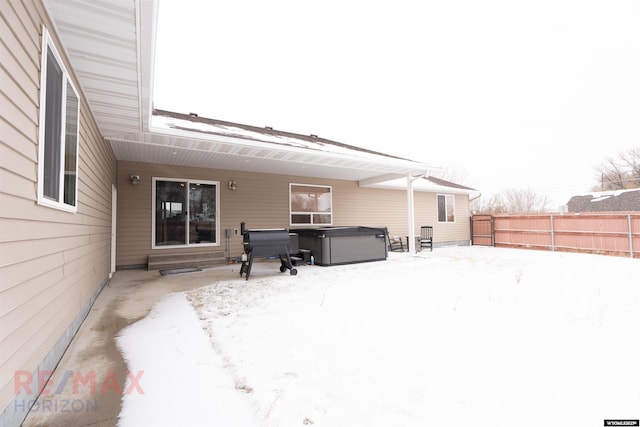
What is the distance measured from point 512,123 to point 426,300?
3585 cm

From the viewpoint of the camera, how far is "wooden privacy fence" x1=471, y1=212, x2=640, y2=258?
8375mm

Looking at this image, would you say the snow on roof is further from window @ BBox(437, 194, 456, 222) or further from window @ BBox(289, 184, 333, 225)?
window @ BBox(437, 194, 456, 222)

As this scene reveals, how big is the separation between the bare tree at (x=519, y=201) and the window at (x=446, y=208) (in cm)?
1921

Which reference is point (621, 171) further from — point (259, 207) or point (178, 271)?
point (178, 271)

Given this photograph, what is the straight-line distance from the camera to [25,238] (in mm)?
1718

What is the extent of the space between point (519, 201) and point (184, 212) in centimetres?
3404

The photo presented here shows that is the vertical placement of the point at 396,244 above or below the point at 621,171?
below

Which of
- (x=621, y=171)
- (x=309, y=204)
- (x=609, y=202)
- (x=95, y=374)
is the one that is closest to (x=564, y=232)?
(x=309, y=204)

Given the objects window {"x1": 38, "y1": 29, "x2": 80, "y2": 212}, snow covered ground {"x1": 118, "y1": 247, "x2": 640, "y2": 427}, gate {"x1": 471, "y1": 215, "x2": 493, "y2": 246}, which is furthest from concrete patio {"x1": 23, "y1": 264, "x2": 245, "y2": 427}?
gate {"x1": 471, "y1": 215, "x2": 493, "y2": 246}

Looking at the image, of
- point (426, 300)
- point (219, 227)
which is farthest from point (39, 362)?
point (219, 227)

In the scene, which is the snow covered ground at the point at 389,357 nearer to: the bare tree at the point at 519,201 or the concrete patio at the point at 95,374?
the concrete patio at the point at 95,374

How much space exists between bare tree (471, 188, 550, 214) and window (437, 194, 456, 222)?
19214 mm

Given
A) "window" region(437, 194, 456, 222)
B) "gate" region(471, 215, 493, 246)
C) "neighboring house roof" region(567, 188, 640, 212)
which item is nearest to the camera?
"gate" region(471, 215, 493, 246)

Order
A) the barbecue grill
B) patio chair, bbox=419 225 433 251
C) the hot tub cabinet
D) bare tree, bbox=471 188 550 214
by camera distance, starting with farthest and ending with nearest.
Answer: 1. bare tree, bbox=471 188 550 214
2. patio chair, bbox=419 225 433 251
3. the hot tub cabinet
4. the barbecue grill
